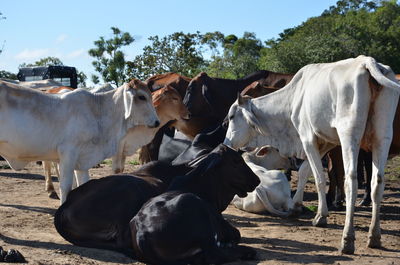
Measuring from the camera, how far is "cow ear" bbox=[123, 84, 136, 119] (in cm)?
840

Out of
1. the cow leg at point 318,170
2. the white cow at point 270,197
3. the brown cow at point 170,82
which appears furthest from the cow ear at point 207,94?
the cow leg at point 318,170

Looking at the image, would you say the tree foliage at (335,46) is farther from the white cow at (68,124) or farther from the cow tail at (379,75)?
the cow tail at (379,75)

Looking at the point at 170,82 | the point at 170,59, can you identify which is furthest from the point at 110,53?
the point at 170,82

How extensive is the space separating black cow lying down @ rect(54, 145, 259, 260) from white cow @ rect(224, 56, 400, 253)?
1.07 meters

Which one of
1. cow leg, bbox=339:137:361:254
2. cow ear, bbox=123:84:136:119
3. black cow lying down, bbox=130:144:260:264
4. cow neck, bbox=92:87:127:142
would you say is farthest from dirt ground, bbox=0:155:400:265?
cow ear, bbox=123:84:136:119

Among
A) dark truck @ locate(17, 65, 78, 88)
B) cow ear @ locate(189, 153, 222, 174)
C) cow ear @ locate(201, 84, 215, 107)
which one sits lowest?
cow ear @ locate(189, 153, 222, 174)

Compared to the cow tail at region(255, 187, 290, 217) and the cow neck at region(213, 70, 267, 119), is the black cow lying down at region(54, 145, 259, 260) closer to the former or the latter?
the cow tail at region(255, 187, 290, 217)

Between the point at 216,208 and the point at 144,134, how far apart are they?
225 cm

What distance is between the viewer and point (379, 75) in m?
6.66

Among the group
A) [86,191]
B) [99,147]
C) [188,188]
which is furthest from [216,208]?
[99,147]

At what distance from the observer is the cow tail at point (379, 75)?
653 cm

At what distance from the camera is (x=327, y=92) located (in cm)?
737

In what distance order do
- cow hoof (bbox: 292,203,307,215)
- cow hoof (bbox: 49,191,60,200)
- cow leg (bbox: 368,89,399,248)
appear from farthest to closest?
cow hoof (bbox: 49,191,60,200) → cow hoof (bbox: 292,203,307,215) → cow leg (bbox: 368,89,399,248)

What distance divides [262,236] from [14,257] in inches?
114
